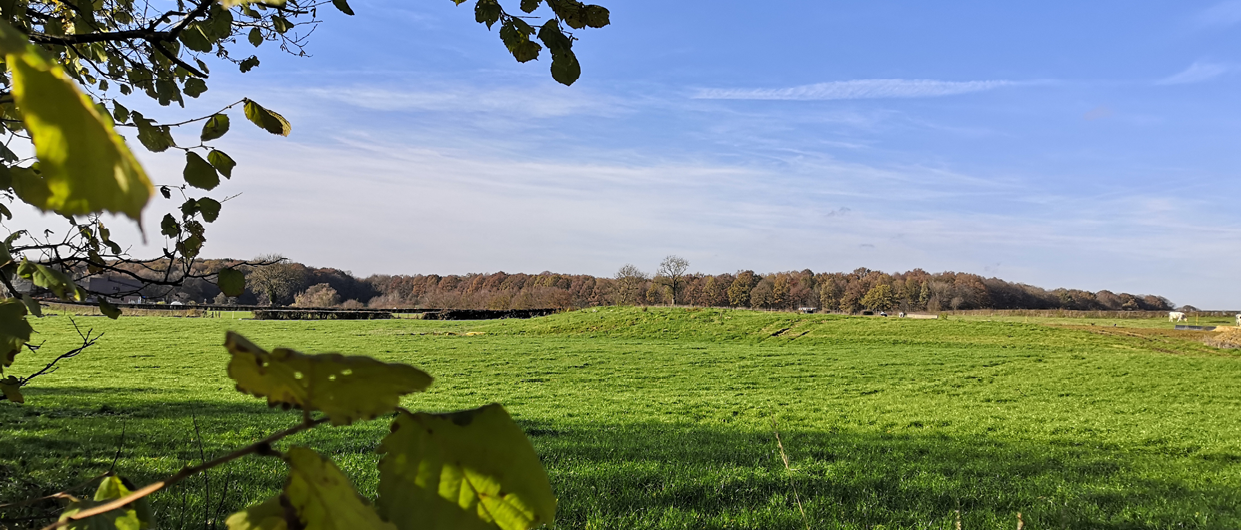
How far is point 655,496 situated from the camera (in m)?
5.41

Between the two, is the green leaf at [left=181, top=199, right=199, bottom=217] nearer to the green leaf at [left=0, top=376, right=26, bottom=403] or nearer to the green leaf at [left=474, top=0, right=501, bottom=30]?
the green leaf at [left=0, top=376, right=26, bottom=403]

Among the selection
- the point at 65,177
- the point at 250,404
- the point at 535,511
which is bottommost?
the point at 250,404

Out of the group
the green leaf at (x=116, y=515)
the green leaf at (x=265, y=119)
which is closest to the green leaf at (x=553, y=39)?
the green leaf at (x=265, y=119)

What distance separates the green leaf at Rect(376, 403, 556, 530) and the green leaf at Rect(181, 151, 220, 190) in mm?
1035

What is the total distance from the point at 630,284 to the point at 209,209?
3045 inches

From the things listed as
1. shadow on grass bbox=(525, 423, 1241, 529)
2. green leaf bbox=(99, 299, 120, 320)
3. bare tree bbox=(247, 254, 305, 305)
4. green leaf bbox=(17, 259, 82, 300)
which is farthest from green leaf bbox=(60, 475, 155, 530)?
bare tree bbox=(247, 254, 305, 305)

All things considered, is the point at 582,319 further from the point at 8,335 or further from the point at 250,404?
the point at 8,335

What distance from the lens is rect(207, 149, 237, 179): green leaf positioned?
134cm

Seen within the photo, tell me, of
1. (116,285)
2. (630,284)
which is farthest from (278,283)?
(116,285)

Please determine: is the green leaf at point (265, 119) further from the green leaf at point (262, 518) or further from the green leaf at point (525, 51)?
the green leaf at point (262, 518)

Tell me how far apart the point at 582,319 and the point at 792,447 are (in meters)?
34.8

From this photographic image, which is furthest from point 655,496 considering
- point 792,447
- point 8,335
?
point 8,335

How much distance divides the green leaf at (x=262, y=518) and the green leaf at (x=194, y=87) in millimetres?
2022

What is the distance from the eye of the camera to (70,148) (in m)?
0.27
